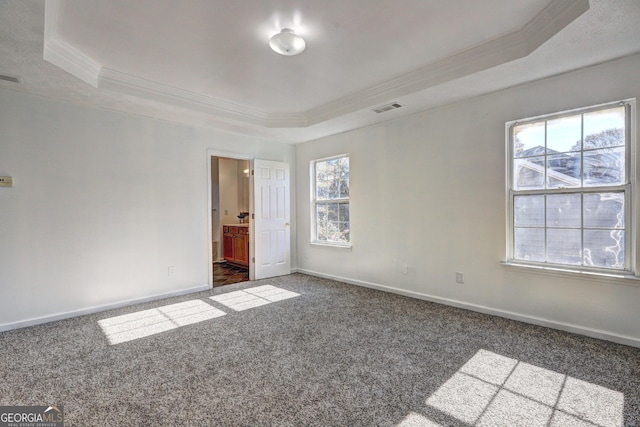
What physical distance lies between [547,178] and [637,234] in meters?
0.82

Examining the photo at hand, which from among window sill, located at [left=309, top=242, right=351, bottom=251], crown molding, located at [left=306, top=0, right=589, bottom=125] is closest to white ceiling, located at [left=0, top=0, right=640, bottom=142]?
crown molding, located at [left=306, top=0, right=589, bottom=125]

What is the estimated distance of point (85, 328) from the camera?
306cm

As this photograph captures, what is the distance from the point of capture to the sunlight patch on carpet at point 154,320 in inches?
115

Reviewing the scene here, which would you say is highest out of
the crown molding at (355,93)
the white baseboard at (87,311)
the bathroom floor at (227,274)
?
the crown molding at (355,93)

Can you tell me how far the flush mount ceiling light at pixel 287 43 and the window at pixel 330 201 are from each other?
2.41m

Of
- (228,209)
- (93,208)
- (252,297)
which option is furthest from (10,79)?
(228,209)

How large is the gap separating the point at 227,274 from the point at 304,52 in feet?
13.9

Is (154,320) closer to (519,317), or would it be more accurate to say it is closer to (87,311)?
(87,311)

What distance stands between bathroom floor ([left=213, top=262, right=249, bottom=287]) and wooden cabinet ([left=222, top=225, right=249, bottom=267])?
0.16 m

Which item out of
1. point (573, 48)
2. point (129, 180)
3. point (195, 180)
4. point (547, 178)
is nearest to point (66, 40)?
point (129, 180)

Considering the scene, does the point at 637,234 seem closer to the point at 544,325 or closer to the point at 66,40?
the point at 544,325

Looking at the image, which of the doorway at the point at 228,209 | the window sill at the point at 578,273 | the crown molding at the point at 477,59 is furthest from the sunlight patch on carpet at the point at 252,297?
the window sill at the point at 578,273

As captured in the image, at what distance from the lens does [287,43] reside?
2518 mm

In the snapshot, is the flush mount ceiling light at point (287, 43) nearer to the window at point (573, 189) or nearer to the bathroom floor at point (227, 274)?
the window at point (573, 189)
